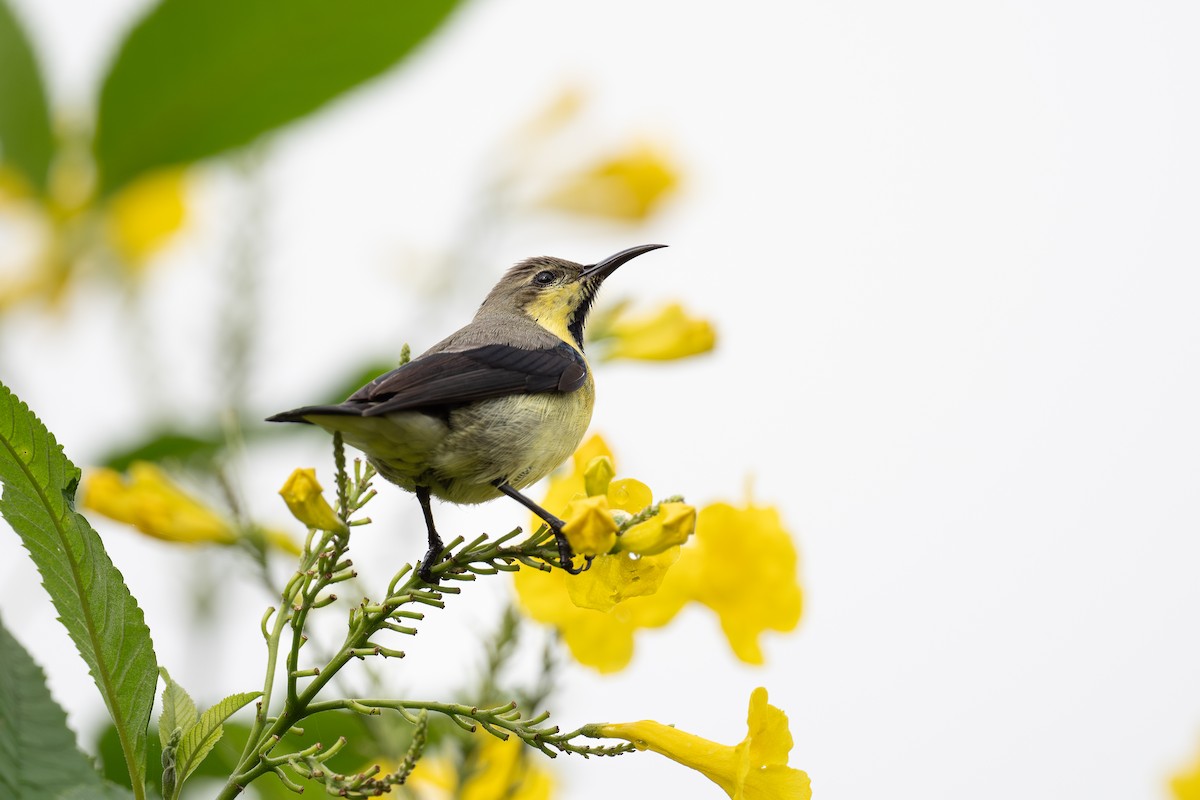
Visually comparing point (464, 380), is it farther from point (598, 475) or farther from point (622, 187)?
point (622, 187)

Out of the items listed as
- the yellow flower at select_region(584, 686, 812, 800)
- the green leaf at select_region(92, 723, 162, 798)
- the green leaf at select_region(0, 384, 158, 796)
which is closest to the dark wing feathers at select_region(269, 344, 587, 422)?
the green leaf at select_region(0, 384, 158, 796)

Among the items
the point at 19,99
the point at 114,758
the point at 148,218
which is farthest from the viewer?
the point at 148,218

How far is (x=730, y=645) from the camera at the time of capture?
3.41m

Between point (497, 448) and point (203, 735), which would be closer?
point (203, 735)

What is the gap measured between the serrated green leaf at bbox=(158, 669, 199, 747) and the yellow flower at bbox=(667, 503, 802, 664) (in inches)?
57.3

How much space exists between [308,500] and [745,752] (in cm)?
101

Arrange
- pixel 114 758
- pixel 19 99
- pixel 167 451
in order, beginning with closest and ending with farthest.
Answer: pixel 114 758 < pixel 19 99 < pixel 167 451

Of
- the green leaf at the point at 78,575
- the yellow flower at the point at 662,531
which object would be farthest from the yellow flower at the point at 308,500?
the yellow flower at the point at 662,531

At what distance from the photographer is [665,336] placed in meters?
4.01

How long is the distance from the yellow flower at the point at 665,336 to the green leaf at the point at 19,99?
1.81 m

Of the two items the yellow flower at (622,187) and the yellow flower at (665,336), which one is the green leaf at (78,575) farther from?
the yellow flower at (622,187)

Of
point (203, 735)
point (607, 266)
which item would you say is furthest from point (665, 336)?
point (203, 735)

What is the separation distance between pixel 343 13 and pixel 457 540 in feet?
5.53

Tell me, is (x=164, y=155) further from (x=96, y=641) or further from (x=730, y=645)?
(x=730, y=645)
